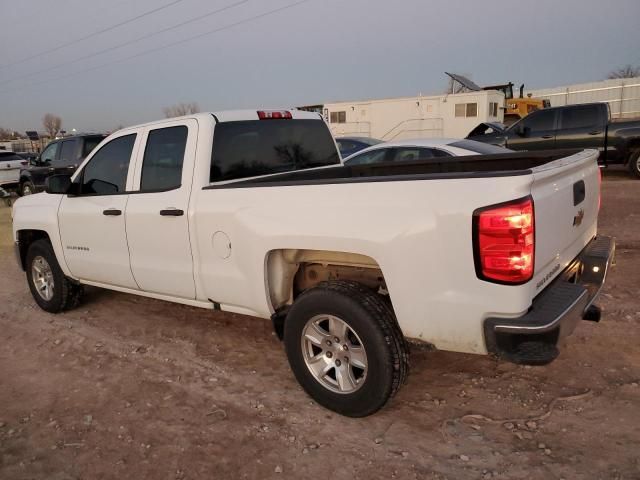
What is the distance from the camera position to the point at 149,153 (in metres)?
4.10

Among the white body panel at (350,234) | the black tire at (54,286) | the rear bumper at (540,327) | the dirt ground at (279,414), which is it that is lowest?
the dirt ground at (279,414)

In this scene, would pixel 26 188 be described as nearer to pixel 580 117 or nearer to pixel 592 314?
pixel 580 117

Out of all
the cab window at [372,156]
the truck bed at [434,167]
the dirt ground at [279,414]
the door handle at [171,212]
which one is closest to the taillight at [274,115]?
the truck bed at [434,167]

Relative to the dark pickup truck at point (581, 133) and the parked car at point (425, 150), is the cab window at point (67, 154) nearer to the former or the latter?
the parked car at point (425, 150)

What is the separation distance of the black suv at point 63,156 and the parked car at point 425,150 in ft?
24.5

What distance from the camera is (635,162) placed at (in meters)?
12.0

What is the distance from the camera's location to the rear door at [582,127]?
39.3 feet

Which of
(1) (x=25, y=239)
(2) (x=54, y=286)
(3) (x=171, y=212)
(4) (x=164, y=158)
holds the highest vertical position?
(4) (x=164, y=158)

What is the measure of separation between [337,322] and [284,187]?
882 millimetres

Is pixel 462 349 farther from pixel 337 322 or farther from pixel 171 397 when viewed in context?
pixel 171 397

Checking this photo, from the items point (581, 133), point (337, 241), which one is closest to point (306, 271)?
point (337, 241)

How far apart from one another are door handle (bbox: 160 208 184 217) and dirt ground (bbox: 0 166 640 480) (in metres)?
1.21

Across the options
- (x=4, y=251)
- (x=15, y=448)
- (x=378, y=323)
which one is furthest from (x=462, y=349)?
(x=4, y=251)

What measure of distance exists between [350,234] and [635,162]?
1186cm
